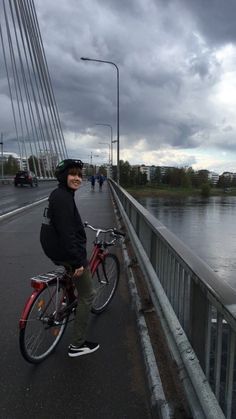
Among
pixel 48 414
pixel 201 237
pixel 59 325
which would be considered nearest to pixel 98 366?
pixel 59 325

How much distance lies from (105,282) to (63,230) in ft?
6.31

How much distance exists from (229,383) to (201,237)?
3174cm

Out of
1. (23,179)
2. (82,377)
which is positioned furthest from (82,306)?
(23,179)

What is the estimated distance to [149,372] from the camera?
11.2 ft

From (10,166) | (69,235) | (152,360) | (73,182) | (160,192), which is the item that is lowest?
(160,192)

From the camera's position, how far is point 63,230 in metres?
3.55

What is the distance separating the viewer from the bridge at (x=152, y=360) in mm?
2553

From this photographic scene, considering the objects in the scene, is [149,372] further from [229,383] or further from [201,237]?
[201,237]

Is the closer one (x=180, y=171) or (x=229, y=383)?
(x=229, y=383)

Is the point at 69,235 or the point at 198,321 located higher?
the point at 69,235

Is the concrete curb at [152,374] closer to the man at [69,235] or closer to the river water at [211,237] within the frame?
the man at [69,235]

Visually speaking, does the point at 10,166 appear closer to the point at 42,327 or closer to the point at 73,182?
the point at 42,327

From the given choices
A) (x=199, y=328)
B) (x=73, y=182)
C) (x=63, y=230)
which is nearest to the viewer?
(x=199, y=328)

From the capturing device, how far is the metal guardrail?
2.34 metres
